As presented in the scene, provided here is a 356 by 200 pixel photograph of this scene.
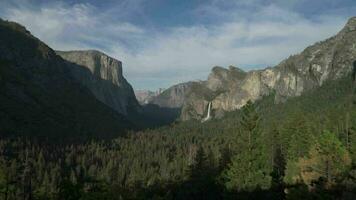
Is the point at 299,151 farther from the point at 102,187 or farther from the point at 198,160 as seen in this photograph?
the point at 102,187

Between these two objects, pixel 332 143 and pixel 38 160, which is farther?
pixel 38 160

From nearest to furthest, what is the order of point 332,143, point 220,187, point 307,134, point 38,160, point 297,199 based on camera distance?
point 297,199 < point 332,143 < point 220,187 < point 307,134 < point 38,160

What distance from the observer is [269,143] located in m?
104

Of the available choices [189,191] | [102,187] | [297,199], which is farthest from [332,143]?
[189,191]

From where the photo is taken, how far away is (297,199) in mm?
47438

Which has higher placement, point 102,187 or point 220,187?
point 102,187

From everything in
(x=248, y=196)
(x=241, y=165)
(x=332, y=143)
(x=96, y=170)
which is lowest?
(x=96, y=170)

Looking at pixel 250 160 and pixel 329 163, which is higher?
pixel 329 163

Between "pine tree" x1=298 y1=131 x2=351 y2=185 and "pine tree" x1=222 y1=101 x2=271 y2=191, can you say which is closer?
"pine tree" x1=298 y1=131 x2=351 y2=185

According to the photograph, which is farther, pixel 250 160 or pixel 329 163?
pixel 250 160

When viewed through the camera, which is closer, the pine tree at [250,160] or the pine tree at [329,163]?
the pine tree at [329,163]

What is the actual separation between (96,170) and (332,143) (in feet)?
514

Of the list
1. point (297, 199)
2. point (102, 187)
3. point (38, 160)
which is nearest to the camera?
point (102, 187)

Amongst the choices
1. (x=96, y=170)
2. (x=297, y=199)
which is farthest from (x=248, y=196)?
(x=96, y=170)
